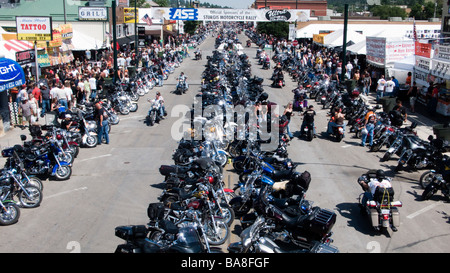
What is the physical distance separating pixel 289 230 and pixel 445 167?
18.2ft

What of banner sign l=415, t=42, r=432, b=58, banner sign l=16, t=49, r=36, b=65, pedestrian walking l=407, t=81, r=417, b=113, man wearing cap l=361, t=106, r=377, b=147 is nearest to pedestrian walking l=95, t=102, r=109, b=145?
banner sign l=16, t=49, r=36, b=65

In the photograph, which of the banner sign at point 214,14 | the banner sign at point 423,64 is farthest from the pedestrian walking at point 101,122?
the banner sign at point 214,14

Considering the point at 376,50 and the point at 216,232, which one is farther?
the point at 376,50

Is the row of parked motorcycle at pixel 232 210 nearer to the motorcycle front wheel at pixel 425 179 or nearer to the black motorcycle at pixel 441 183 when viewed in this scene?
the black motorcycle at pixel 441 183

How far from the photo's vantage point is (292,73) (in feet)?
113

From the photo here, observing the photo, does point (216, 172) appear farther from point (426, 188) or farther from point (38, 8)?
point (38, 8)

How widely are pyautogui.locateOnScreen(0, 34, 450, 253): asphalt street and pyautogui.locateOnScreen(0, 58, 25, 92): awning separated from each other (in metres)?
1.97

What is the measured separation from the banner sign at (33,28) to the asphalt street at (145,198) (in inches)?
225

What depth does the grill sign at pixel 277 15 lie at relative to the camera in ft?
125

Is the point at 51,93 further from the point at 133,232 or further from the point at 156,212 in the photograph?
the point at 133,232

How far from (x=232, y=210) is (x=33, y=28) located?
55.8 ft

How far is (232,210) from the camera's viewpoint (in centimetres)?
1003

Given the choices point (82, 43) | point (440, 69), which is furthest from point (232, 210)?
point (82, 43)

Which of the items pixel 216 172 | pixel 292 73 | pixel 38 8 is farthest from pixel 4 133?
pixel 38 8
